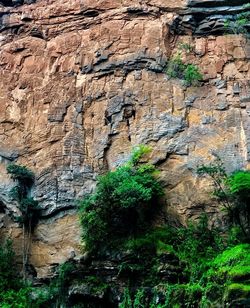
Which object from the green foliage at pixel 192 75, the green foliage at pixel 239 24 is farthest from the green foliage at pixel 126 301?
the green foliage at pixel 239 24

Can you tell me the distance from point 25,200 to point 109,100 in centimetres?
496

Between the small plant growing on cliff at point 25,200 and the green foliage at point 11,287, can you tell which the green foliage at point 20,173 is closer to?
the small plant growing on cliff at point 25,200

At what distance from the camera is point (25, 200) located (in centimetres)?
1814

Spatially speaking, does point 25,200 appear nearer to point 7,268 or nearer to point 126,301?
point 7,268

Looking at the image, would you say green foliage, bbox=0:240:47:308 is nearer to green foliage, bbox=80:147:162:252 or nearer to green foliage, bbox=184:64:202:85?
green foliage, bbox=80:147:162:252

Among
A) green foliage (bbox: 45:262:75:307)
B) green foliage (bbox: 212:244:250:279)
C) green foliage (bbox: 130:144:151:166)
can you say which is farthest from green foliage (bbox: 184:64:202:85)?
green foliage (bbox: 45:262:75:307)

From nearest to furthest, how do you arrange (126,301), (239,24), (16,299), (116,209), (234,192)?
(126,301)
(234,192)
(16,299)
(116,209)
(239,24)

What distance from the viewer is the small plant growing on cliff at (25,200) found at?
59.5 ft

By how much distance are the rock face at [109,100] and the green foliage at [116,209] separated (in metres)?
1.41

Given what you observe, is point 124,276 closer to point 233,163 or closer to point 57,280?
point 57,280

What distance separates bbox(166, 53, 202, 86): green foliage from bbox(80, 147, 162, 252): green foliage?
488 cm

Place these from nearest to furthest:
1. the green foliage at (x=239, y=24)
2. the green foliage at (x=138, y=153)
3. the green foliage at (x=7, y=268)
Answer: the green foliage at (x=7, y=268), the green foliage at (x=138, y=153), the green foliage at (x=239, y=24)

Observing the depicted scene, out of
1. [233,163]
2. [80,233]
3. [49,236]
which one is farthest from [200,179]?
[49,236]

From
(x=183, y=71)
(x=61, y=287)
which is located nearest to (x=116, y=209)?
(x=61, y=287)
